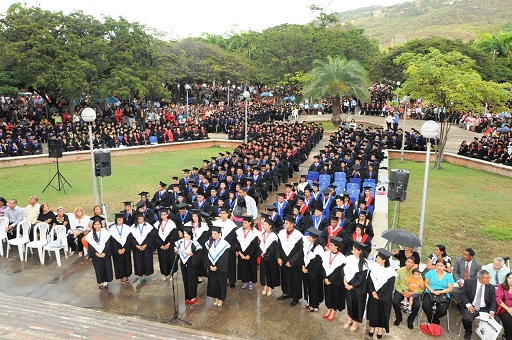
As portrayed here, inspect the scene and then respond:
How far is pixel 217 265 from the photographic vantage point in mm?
7227

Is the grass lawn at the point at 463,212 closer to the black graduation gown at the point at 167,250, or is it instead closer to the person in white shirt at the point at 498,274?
the person in white shirt at the point at 498,274

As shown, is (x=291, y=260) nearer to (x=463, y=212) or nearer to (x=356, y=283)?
(x=356, y=283)

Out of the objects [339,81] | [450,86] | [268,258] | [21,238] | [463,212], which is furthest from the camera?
[339,81]

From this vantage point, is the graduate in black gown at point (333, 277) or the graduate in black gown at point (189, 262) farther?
the graduate in black gown at point (189, 262)

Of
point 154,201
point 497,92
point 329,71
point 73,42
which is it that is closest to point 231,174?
point 154,201

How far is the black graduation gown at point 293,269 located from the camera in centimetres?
726

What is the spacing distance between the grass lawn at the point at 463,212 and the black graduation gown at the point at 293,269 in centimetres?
377

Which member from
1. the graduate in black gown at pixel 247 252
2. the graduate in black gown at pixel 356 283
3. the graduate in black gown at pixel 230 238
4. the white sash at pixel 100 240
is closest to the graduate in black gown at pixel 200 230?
the graduate in black gown at pixel 230 238

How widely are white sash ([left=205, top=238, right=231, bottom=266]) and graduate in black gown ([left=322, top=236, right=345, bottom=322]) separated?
1.63m

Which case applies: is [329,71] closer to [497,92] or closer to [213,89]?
[497,92]

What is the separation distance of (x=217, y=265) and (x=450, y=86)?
13.0 m

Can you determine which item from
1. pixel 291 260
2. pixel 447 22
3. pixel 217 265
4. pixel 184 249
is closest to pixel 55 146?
pixel 184 249

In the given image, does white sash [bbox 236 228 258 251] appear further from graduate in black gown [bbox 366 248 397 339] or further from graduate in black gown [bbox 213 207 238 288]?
graduate in black gown [bbox 366 248 397 339]

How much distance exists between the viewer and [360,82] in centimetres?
2859
